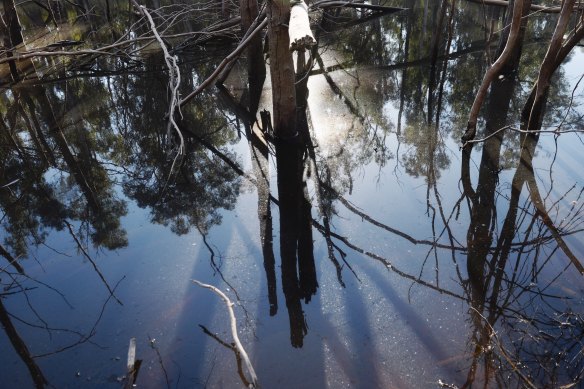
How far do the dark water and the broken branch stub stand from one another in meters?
1.69

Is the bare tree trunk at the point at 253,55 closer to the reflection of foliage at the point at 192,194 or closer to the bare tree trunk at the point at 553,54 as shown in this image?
the reflection of foliage at the point at 192,194

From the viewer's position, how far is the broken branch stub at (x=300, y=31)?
12.9 feet

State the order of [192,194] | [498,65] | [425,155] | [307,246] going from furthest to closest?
[425,155], [192,194], [498,65], [307,246]

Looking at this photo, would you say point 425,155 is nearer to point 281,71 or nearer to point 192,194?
point 281,71

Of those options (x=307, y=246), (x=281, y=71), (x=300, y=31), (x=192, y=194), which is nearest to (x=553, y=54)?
(x=300, y=31)

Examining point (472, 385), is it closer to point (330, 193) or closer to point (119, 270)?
point (330, 193)

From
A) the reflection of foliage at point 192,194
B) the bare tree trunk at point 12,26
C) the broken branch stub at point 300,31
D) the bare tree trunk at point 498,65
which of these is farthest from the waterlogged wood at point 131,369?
the bare tree trunk at point 12,26

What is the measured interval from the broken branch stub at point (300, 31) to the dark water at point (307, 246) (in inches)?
66.7

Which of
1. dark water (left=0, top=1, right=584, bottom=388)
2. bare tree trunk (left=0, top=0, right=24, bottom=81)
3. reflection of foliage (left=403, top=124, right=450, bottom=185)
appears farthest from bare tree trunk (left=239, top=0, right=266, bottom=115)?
bare tree trunk (left=0, top=0, right=24, bottom=81)

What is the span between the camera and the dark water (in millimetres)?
2947

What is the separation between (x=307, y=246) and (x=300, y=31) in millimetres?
2026

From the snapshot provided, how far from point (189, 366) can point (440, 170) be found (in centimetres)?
376

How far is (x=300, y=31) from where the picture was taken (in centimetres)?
401

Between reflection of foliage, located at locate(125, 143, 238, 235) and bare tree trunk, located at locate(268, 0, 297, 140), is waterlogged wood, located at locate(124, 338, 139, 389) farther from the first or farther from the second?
bare tree trunk, located at locate(268, 0, 297, 140)
